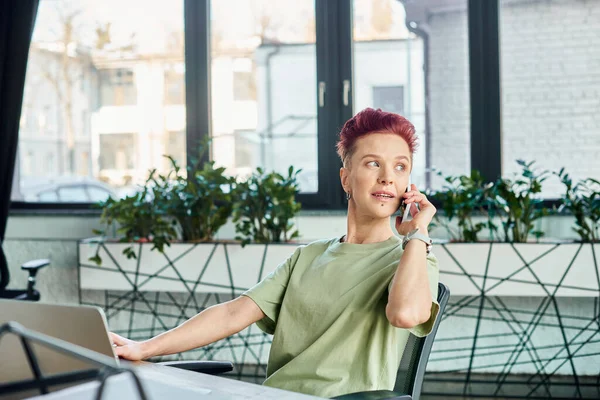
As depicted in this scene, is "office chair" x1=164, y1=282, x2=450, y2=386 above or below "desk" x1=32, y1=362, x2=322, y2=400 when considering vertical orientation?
below

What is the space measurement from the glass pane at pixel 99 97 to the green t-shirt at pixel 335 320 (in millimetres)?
2606

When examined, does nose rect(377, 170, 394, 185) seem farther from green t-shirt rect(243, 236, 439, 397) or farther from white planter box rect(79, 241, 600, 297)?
white planter box rect(79, 241, 600, 297)

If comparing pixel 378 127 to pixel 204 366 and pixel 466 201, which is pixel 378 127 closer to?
pixel 204 366

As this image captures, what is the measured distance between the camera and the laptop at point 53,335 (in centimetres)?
102

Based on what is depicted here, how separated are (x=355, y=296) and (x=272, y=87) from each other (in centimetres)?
258

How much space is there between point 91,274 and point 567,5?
2.79m

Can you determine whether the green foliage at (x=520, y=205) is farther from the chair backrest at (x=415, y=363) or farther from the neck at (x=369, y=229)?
the chair backrest at (x=415, y=363)

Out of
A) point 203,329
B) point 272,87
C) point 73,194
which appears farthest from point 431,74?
point 203,329

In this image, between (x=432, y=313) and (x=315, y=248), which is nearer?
(x=432, y=313)

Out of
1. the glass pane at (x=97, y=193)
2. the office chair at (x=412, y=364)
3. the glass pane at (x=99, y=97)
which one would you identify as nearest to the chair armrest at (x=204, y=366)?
the office chair at (x=412, y=364)

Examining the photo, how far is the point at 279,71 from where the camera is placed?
398 centimetres

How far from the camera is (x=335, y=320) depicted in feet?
5.13

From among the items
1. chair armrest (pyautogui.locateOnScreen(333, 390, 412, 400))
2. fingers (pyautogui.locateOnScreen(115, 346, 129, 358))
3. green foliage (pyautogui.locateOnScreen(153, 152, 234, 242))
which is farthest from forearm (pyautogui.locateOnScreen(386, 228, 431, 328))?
green foliage (pyautogui.locateOnScreen(153, 152, 234, 242))

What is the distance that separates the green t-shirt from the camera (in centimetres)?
150
